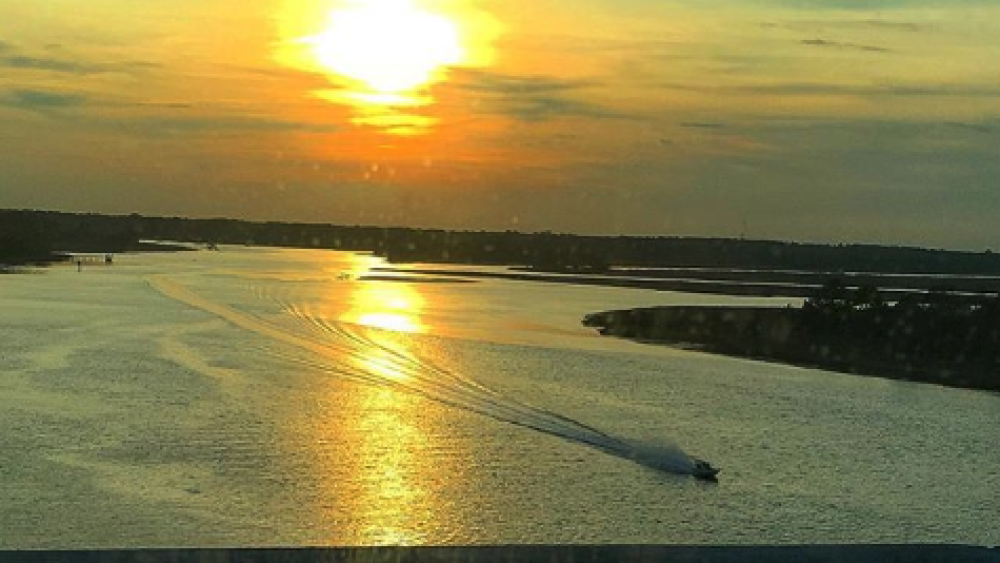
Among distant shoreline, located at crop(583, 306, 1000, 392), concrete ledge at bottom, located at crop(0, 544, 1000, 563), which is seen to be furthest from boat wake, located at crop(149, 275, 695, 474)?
distant shoreline, located at crop(583, 306, 1000, 392)

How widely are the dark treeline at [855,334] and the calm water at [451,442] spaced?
3.10 meters

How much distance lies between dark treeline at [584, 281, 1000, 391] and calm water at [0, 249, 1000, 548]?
310 centimetres

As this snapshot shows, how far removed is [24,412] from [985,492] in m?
17.4

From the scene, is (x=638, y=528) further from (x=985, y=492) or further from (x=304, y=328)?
(x=304, y=328)

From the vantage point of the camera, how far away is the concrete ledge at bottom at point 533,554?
1127 cm

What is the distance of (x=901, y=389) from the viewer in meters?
34.5

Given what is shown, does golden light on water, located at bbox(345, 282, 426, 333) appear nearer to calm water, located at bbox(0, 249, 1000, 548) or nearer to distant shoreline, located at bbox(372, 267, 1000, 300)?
calm water, located at bbox(0, 249, 1000, 548)

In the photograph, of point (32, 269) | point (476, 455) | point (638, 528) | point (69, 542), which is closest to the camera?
point (69, 542)

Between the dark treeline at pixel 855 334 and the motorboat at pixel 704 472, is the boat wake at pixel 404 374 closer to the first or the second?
the motorboat at pixel 704 472

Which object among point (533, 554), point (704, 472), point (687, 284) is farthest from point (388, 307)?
point (533, 554)

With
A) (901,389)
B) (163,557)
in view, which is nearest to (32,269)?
(901,389)

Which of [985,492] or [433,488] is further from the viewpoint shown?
[985,492]

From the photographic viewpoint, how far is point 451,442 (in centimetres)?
2300

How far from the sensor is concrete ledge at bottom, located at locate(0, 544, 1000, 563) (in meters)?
11.3
